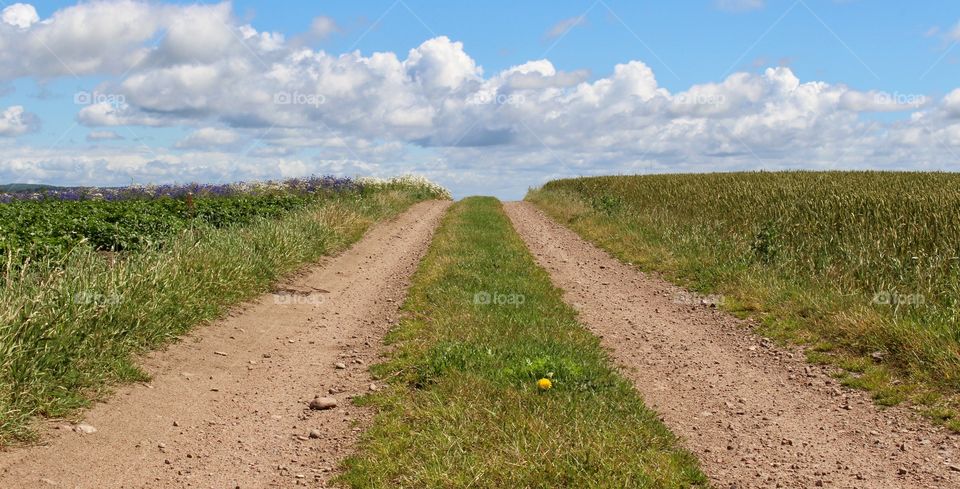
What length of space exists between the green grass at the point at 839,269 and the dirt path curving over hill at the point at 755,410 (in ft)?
1.45

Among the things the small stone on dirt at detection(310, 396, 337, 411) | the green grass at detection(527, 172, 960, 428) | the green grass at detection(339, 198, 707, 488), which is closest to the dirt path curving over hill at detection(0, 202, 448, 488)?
the small stone on dirt at detection(310, 396, 337, 411)

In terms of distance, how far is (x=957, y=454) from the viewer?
19.5ft

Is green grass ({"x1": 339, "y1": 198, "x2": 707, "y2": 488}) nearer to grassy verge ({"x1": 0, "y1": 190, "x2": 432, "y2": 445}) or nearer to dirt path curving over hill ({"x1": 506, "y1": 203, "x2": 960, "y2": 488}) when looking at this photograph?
dirt path curving over hill ({"x1": 506, "y1": 203, "x2": 960, "y2": 488})

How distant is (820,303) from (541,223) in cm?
1637

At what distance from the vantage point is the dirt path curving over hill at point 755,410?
5.58 metres

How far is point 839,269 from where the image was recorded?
39.6 feet

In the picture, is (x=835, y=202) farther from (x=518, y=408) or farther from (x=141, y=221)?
(x=141, y=221)

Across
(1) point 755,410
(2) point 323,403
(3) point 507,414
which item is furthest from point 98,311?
(1) point 755,410

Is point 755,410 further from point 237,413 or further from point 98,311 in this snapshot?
point 98,311

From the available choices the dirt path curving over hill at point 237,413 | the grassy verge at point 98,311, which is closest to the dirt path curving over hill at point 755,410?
the dirt path curving over hill at point 237,413

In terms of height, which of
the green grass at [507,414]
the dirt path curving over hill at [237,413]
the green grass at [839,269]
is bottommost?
the dirt path curving over hill at [237,413]

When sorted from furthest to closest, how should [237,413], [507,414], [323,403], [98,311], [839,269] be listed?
[839,269] → [98,311] → [323,403] → [237,413] → [507,414]

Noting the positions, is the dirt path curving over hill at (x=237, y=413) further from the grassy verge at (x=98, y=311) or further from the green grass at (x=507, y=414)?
the green grass at (x=507, y=414)

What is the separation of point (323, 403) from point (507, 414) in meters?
1.94
